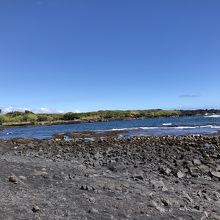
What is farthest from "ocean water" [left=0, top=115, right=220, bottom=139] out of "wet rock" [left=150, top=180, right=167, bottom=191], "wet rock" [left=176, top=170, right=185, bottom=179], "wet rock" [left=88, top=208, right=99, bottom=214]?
"wet rock" [left=88, top=208, right=99, bottom=214]

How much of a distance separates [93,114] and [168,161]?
142118mm

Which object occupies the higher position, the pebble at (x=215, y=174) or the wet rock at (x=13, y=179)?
the wet rock at (x=13, y=179)

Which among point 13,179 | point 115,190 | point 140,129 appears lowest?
point 115,190

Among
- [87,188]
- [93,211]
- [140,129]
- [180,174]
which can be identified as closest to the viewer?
[93,211]

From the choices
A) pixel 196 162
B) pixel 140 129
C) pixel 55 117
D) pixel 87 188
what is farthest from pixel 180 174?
pixel 55 117

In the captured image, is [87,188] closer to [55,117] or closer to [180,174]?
[180,174]

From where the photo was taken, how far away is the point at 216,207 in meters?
11.1

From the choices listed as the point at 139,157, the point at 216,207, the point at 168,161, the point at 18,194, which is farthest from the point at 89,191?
the point at 139,157

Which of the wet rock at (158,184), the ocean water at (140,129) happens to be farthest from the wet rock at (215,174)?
the ocean water at (140,129)

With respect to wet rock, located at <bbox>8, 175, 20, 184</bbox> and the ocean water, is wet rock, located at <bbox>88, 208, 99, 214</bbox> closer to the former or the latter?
wet rock, located at <bbox>8, 175, 20, 184</bbox>

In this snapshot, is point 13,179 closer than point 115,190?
No

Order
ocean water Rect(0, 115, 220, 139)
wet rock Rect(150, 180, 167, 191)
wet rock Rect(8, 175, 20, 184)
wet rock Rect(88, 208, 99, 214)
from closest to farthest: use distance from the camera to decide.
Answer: wet rock Rect(88, 208, 99, 214) → wet rock Rect(150, 180, 167, 191) → wet rock Rect(8, 175, 20, 184) → ocean water Rect(0, 115, 220, 139)

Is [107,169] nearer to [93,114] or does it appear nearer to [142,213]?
[142,213]

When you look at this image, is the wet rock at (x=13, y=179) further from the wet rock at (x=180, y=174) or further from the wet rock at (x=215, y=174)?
the wet rock at (x=215, y=174)
